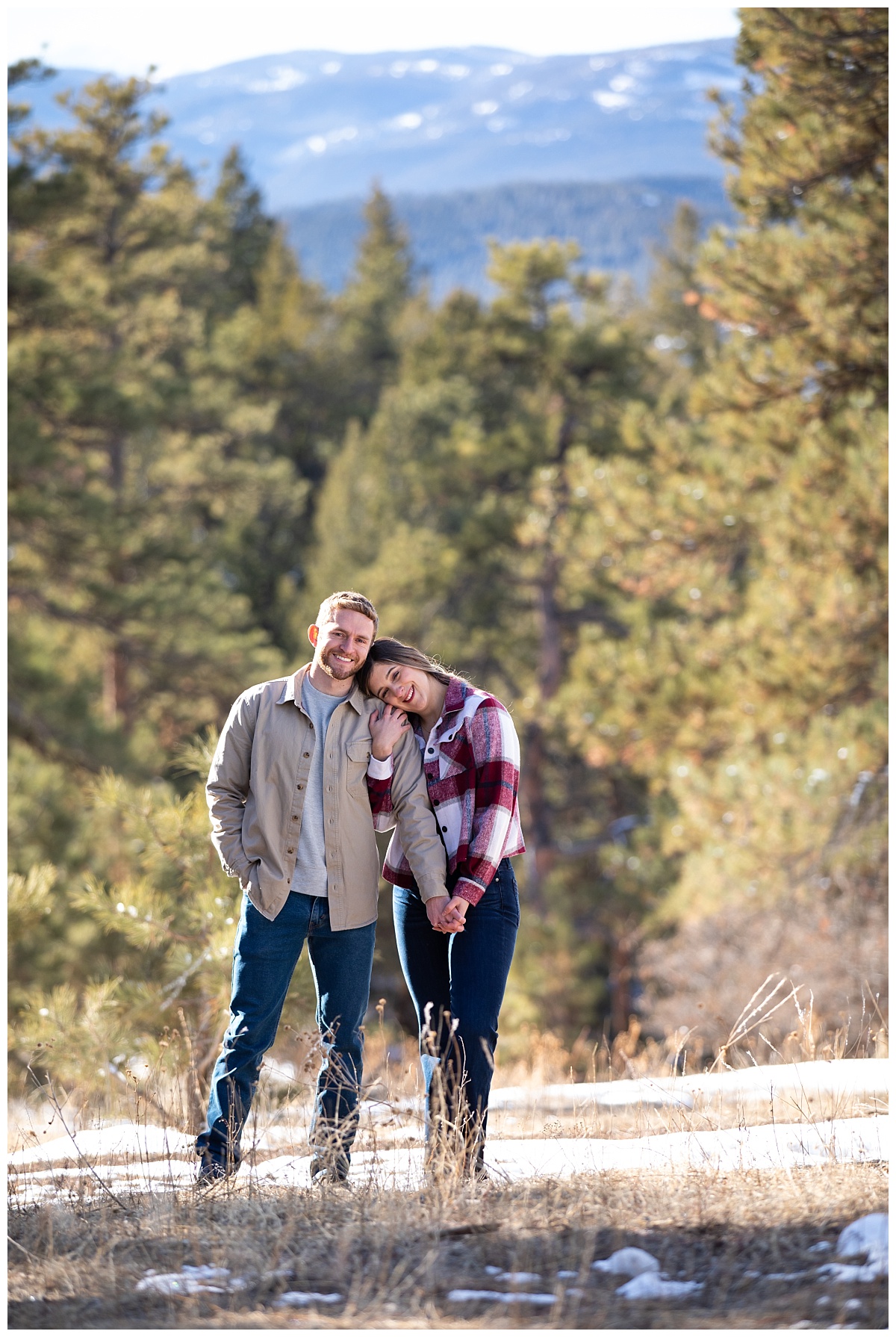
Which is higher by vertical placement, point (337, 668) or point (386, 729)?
point (337, 668)

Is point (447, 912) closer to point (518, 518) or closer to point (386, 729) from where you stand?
point (386, 729)

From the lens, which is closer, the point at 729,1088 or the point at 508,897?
the point at 508,897

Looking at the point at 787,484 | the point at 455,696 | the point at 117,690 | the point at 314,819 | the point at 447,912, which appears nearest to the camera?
the point at 447,912

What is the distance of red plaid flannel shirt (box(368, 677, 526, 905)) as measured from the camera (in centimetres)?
343

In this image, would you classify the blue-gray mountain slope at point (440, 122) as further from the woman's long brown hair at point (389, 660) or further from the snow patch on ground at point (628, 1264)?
the snow patch on ground at point (628, 1264)

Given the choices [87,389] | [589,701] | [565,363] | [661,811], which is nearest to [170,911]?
[87,389]

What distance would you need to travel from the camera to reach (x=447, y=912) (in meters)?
3.39

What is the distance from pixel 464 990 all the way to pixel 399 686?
876 mm

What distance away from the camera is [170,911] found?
538cm

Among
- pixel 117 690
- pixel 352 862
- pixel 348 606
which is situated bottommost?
pixel 117 690

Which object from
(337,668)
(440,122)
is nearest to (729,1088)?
(337,668)

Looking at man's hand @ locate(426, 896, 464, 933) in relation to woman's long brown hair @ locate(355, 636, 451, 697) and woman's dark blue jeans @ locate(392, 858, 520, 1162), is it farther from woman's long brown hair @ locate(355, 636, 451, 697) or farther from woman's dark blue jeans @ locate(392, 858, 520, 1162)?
woman's long brown hair @ locate(355, 636, 451, 697)

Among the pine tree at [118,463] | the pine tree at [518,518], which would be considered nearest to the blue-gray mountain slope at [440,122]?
the pine tree at [518,518]

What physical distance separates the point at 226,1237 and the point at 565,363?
20.0 meters
